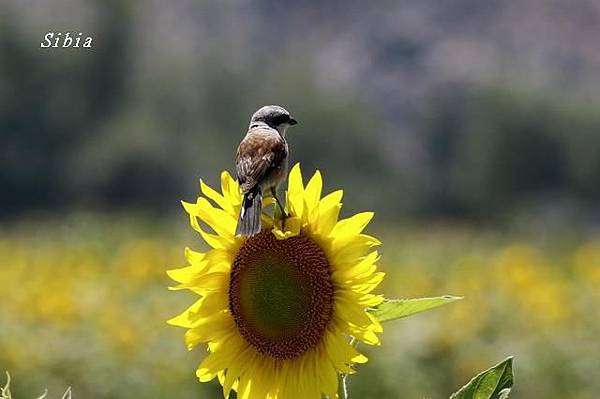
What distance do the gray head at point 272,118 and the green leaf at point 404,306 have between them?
24cm

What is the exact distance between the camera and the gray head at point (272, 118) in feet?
4.41

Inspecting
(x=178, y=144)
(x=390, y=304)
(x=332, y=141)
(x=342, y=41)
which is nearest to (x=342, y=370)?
(x=390, y=304)

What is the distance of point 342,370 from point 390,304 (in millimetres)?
91

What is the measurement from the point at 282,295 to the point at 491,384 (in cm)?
28

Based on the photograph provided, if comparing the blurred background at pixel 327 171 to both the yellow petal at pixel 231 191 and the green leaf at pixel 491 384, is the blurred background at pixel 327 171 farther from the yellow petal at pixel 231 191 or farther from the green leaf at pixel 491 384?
the green leaf at pixel 491 384

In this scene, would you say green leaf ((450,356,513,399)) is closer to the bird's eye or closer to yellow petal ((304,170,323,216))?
yellow petal ((304,170,323,216))

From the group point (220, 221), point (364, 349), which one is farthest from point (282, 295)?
point (364, 349)

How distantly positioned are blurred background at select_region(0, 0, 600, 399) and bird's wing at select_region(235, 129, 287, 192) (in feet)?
13.0

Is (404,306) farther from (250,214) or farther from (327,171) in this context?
(327,171)

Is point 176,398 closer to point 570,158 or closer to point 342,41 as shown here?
point 570,158

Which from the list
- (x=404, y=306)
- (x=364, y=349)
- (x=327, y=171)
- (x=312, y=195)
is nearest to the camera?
(x=404, y=306)

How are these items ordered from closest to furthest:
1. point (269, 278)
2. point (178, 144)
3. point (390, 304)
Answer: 1. point (390, 304)
2. point (269, 278)
3. point (178, 144)

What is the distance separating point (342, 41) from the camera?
96250mm

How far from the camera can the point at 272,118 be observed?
136cm
